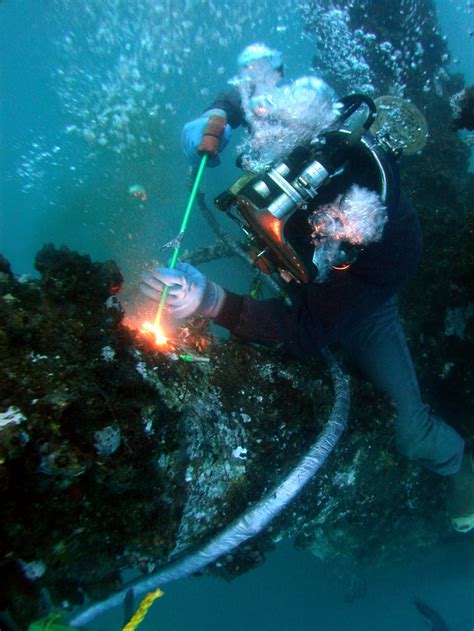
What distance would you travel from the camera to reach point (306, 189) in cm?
209

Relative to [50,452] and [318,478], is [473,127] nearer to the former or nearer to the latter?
[318,478]

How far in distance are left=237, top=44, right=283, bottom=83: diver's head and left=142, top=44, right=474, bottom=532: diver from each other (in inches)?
12.7

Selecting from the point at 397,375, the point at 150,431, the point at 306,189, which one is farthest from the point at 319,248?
the point at 397,375

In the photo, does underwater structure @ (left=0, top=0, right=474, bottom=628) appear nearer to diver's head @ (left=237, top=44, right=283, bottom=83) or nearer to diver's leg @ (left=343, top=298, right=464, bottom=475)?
diver's leg @ (left=343, top=298, right=464, bottom=475)

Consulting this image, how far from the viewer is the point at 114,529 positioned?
156cm

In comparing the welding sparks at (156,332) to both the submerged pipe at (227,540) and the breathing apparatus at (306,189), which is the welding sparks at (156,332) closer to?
the breathing apparatus at (306,189)

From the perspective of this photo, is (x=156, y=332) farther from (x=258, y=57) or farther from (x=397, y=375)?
(x=258, y=57)

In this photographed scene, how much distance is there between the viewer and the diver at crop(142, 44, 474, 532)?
2.19 meters

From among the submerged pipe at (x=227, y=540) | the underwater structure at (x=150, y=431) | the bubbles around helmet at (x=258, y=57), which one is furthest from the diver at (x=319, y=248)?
the submerged pipe at (x=227, y=540)

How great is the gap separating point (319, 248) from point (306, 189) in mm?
354

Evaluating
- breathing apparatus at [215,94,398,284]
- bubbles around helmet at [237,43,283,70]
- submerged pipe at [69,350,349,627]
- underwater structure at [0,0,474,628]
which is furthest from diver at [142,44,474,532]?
submerged pipe at [69,350,349,627]

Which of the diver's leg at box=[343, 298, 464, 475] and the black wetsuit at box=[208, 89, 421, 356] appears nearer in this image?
the black wetsuit at box=[208, 89, 421, 356]

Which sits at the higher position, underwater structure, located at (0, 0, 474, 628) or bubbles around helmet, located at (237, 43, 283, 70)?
bubbles around helmet, located at (237, 43, 283, 70)

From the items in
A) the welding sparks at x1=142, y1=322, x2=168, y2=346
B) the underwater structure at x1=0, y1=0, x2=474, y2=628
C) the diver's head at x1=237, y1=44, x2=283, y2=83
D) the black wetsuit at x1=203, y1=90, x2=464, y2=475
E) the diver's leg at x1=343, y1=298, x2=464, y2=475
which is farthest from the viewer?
the diver's head at x1=237, y1=44, x2=283, y2=83
